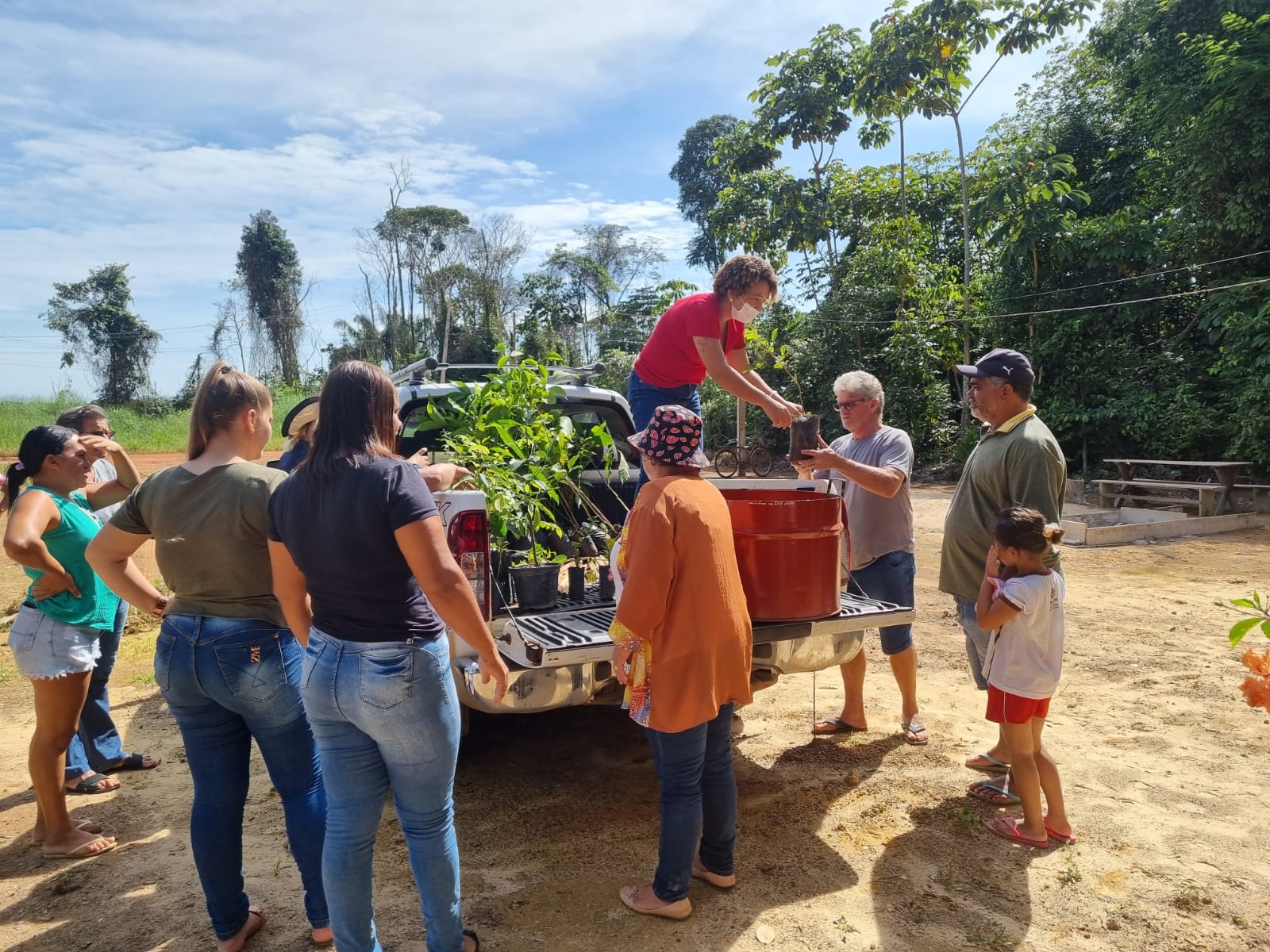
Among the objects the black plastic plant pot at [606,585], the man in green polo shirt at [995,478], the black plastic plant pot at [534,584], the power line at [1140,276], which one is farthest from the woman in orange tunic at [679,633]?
the power line at [1140,276]

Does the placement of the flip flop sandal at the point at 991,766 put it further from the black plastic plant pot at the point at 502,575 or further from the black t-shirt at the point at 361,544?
the black t-shirt at the point at 361,544

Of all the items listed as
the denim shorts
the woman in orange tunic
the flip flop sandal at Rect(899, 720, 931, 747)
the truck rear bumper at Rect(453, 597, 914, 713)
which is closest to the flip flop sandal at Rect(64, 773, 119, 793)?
the denim shorts

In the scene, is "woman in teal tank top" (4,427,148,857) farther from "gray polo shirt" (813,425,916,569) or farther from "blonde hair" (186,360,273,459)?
"gray polo shirt" (813,425,916,569)

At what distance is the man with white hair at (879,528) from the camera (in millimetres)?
4168

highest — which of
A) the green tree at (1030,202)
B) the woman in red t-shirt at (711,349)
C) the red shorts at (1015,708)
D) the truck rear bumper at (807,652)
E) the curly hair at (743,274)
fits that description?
the green tree at (1030,202)

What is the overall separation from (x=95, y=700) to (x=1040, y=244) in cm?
1871

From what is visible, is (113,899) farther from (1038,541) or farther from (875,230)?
(875,230)

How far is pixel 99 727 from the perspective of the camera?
412cm

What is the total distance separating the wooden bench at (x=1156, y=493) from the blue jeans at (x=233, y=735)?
1327 centimetres

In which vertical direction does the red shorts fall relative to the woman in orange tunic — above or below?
below

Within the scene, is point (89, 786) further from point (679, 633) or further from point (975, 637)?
point (975, 637)

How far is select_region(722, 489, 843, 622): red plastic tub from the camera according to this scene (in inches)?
119

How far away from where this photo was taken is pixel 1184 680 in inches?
205

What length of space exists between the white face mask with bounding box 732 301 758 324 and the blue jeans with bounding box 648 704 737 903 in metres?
1.83
